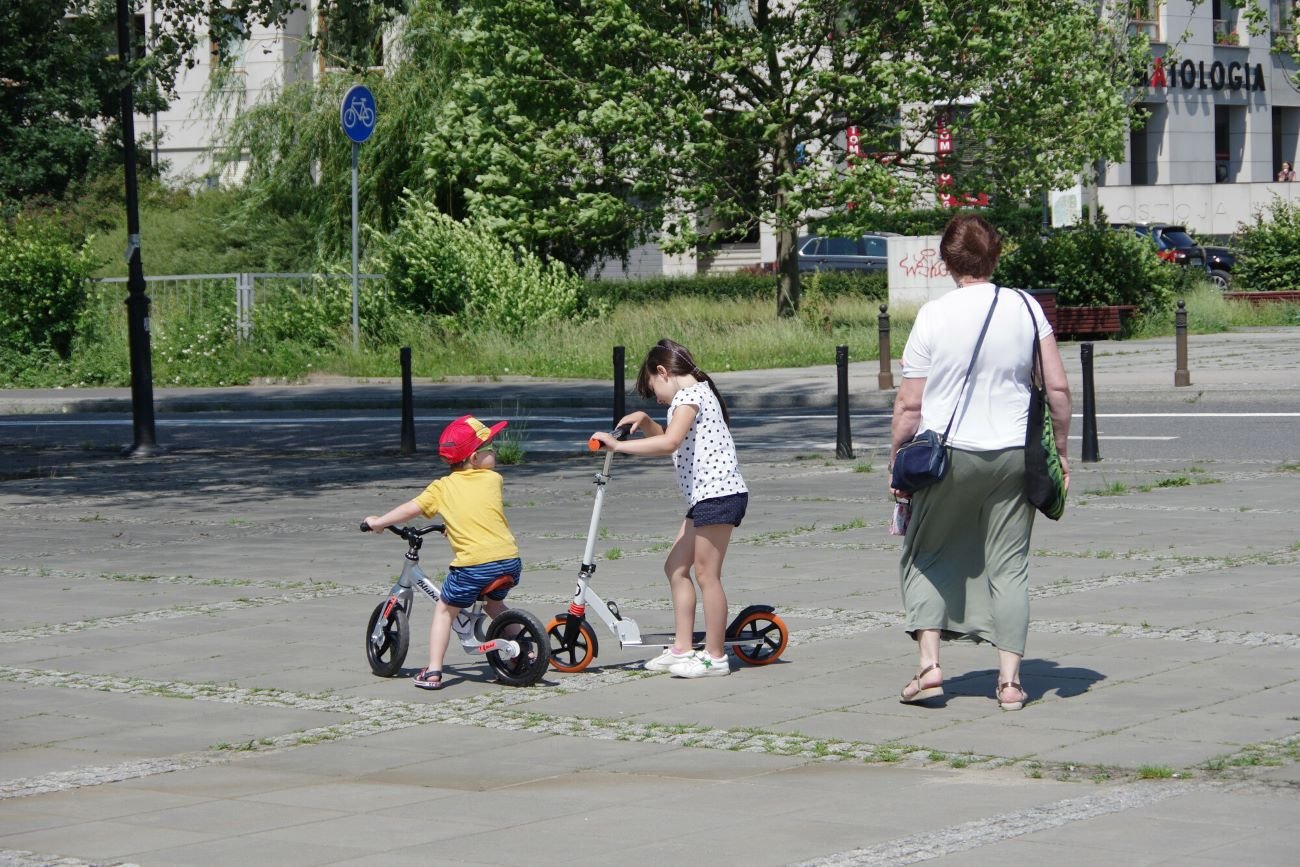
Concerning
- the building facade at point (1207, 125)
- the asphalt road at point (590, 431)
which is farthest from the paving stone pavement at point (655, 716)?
the building facade at point (1207, 125)

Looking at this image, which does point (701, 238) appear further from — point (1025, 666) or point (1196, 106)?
point (1196, 106)

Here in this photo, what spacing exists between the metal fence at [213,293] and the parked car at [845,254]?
14.4m

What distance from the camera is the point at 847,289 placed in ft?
131

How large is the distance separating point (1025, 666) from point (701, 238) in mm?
27137

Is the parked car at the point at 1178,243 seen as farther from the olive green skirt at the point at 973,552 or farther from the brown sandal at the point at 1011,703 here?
the brown sandal at the point at 1011,703

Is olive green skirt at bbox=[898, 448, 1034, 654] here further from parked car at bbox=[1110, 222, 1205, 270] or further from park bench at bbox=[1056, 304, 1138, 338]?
parked car at bbox=[1110, 222, 1205, 270]

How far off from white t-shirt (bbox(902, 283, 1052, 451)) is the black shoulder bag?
16mm

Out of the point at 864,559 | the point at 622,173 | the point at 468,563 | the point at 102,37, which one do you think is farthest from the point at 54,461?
the point at 622,173

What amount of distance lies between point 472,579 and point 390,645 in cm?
45

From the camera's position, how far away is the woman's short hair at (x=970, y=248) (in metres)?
7.08

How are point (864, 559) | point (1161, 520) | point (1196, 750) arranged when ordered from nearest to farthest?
point (1196, 750) < point (864, 559) < point (1161, 520)

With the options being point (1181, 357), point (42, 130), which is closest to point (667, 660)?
point (1181, 357)

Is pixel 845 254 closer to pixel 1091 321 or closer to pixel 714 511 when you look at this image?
pixel 1091 321

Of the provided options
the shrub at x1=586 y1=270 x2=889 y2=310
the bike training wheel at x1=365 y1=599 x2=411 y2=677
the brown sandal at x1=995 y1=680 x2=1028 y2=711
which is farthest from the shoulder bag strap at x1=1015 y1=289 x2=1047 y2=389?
the shrub at x1=586 y1=270 x2=889 y2=310
